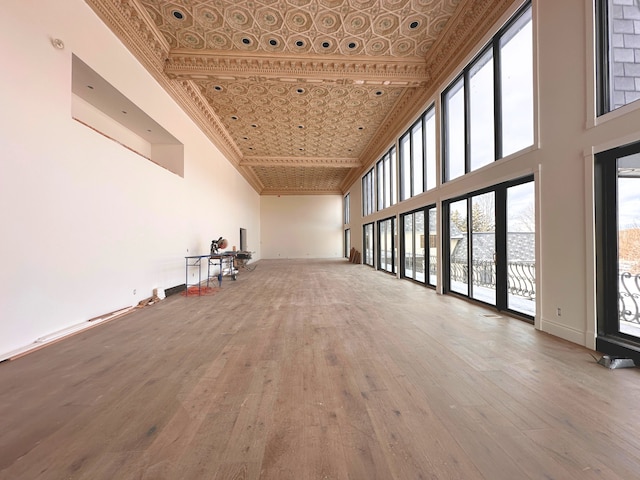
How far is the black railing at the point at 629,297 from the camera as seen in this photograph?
2.41 metres

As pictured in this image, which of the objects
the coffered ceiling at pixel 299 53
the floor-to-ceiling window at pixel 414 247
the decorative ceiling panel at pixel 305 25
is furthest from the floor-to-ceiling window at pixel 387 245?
the decorative ceiling panel at pixel 305 25

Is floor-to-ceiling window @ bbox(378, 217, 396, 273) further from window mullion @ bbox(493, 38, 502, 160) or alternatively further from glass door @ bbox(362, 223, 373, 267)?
window mullion @ bbox(493, 38, 502, 160)

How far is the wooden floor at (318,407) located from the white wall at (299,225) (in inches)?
568

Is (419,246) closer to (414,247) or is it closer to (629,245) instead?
(414,247)

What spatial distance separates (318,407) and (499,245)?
366 centimetres

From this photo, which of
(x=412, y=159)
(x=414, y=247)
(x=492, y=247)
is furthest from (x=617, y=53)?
(x=414, y=247)

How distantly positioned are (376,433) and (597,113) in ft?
11.7

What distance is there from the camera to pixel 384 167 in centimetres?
948

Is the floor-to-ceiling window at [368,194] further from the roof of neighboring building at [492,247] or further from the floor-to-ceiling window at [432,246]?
the roof of neighboring building at [492,247]

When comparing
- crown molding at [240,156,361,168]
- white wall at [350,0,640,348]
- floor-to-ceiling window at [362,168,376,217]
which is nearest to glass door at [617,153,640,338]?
white wall at [350,0,640,348]

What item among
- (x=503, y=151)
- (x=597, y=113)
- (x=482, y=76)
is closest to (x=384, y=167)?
(x=482, y=76)

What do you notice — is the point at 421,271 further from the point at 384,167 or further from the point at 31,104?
the point at 31,104

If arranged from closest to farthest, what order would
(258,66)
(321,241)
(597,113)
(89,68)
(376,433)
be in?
(376,433), (597,113), (89,68), (258,66), (321,241)

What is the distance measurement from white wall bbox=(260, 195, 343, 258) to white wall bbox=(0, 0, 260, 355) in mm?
12353
